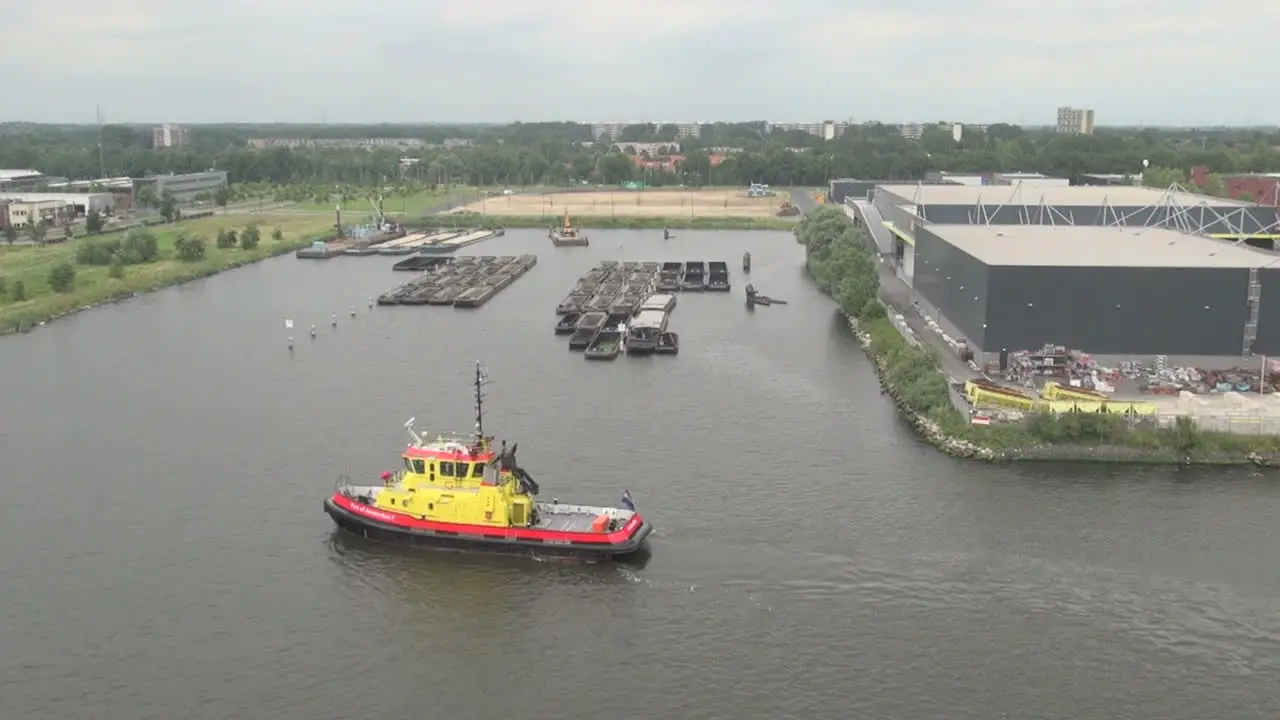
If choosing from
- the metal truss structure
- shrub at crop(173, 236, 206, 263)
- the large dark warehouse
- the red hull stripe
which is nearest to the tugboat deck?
the red hull stripe

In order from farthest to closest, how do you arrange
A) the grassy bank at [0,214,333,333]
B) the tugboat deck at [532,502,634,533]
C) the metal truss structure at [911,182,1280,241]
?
the metal truss structure at [911,182,1280,241], the grassy bank at [0,214,333,333], the tugboat deck at [532,502,634,533]

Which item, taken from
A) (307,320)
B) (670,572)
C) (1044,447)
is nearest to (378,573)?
(670,572)

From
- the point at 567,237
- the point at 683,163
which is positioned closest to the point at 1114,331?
the point at 567,237

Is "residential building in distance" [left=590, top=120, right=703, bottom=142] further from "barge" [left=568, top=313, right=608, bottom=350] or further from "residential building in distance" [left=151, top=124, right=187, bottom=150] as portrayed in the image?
"barge" [left=568, top=313, right=608, bottom=350]

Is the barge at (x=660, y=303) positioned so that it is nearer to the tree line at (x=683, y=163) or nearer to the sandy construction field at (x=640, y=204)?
the sandy construction field at (x=640, y=204)

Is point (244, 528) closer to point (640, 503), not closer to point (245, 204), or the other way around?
point (640, 503)
